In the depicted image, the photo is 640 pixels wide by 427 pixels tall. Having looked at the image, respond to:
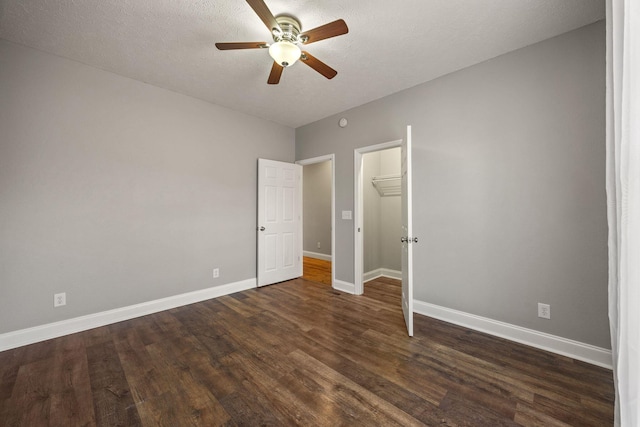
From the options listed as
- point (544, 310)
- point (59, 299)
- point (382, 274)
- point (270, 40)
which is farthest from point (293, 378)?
point (382, 274)

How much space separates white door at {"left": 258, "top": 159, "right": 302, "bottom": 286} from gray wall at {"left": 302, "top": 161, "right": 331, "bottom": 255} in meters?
1.61

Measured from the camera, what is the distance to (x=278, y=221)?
4.21 m

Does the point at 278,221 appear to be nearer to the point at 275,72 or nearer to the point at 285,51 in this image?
the point at 275,72

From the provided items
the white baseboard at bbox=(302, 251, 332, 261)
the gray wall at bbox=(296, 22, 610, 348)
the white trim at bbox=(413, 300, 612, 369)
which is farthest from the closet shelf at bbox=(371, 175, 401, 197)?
the white baseboard at bbox=(302, 251, 332, 261)

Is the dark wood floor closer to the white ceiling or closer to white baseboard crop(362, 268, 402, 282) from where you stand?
white baseboard crop(362, 268, 402, 282)

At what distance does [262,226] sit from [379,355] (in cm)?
258

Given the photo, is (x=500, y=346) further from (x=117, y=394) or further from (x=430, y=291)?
(x=117, y=394)

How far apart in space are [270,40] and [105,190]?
92.9 inches

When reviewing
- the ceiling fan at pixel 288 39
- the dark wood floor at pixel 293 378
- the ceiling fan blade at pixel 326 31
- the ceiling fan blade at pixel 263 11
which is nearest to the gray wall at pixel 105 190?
the dark wood floor at pixel 293 378

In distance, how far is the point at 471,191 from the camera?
8.51ft

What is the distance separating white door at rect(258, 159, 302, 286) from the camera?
4000 mm

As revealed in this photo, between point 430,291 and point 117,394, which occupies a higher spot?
point 430,291

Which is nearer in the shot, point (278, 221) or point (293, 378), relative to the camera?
point (293, 378)

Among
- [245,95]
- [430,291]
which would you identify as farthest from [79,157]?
[430,291]
